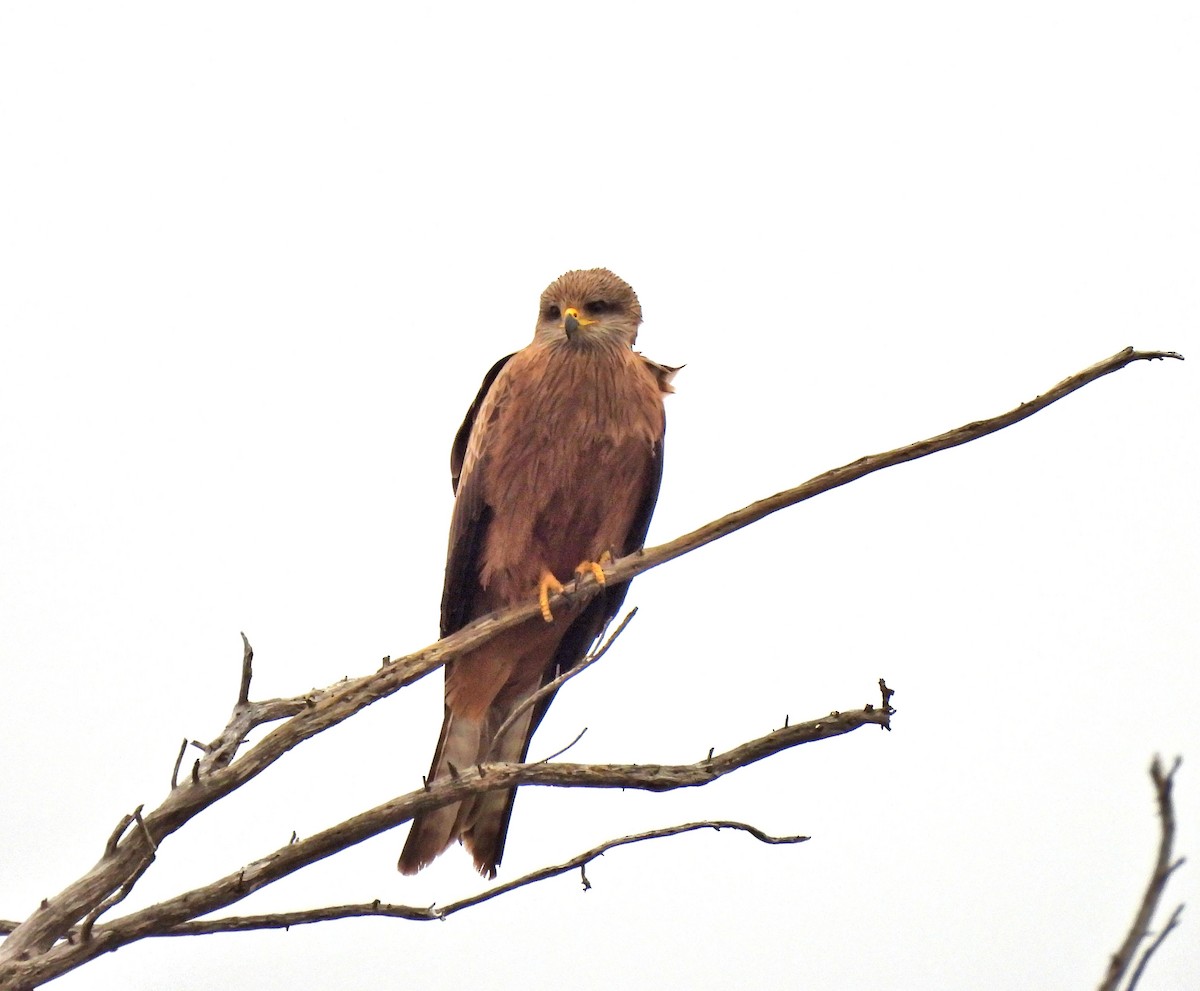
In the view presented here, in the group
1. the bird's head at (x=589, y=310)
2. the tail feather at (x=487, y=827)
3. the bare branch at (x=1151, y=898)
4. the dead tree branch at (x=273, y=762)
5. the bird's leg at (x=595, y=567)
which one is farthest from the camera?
the bird's head at (x=589, y=310)

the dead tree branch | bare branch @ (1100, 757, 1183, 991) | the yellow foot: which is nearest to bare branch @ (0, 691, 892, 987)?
the dead tree branch

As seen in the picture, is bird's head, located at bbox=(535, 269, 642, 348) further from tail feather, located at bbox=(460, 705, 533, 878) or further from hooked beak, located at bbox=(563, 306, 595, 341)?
tail feather, located at bbox=(460, 705, 533, 878)

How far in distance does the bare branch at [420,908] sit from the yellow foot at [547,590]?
112 cm

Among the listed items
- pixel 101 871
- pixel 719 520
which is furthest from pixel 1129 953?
pixel 101 871

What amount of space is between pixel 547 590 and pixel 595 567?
20cm

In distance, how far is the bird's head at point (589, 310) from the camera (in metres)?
4.69

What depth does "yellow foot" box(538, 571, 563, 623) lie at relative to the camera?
444 centimetres

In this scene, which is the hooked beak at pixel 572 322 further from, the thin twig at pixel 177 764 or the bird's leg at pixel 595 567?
the thin twig at pixel 177 764

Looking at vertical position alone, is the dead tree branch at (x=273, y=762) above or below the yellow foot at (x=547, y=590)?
below

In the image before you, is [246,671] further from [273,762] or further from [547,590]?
[547,590]

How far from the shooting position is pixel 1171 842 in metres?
1.09

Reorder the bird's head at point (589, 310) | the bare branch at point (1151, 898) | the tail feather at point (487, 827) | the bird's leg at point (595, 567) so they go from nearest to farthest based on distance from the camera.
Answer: the bare branch at point (1151, 898), the bird's leg at point (595, 567), the tail feather at point (487, 827), the bird's head at point (589, 310)

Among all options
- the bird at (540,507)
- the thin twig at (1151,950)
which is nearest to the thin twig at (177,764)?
the bird at (540,507)

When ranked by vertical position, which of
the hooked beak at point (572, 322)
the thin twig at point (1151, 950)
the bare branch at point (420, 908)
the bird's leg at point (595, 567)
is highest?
the hooked beak at point (572, 322)
